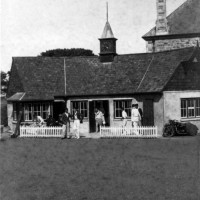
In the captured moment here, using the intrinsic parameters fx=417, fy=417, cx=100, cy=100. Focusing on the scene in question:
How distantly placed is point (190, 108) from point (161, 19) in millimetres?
11390

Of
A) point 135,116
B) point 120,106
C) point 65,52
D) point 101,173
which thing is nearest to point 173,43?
point 120,106

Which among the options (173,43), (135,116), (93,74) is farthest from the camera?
(173,43)

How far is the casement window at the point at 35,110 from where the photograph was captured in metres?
30.6

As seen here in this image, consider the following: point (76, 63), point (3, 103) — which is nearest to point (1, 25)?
point (76, 63)

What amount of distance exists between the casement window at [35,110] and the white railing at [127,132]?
652 centimetres

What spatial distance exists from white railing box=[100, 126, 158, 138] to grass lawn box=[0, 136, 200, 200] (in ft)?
14.0

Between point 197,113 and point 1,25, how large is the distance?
18213 millimetres

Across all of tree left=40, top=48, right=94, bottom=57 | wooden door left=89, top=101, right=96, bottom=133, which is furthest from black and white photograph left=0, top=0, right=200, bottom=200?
tree left=40, top=48, right=94, bottom=57

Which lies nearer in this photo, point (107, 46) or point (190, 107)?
point (190, 107)

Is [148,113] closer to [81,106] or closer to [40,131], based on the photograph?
[81,106]

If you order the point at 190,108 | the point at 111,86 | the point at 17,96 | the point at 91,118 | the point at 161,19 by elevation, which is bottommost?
the point at 91,118

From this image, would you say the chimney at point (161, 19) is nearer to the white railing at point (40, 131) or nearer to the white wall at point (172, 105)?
the white wall at point (172, 105)

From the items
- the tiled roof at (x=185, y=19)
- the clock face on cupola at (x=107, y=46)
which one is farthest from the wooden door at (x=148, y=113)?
the tiled roof at (x=185, y=19)

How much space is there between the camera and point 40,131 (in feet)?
89.1
